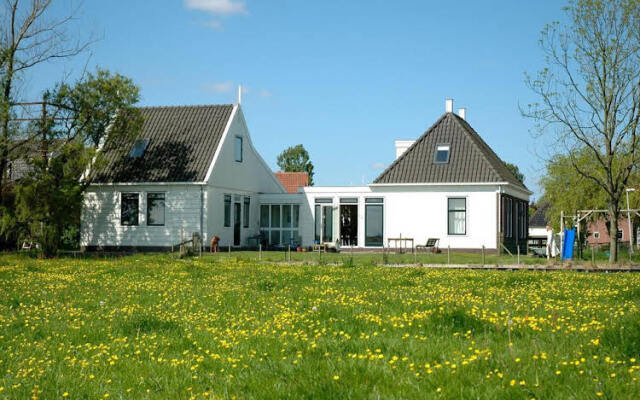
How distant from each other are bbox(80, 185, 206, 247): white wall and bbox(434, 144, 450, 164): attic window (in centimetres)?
1274

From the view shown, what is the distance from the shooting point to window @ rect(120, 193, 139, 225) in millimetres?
35781

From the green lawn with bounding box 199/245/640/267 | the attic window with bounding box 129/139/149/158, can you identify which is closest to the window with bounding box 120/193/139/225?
the attic window with bounding box 129/139/149/158

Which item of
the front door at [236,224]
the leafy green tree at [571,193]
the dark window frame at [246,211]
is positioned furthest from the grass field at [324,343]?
the leafy green tree at [571,193]

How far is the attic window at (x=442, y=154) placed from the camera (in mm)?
36562

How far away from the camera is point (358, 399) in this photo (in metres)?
5.27

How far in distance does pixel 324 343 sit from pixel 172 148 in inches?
1208

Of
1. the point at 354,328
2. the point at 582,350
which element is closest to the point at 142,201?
the point at 354,328

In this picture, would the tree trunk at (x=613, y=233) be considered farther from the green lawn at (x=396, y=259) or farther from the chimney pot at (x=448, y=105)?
the chimney pot at (x=448, y=105)

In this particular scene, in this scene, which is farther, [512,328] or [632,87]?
[632,87]

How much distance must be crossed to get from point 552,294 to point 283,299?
458 centimetres

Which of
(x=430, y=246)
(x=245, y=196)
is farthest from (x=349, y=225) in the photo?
(x=245, y=196)

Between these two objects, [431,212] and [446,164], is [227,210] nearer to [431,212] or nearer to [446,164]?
[431,212]

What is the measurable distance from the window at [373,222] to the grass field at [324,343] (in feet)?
77.4

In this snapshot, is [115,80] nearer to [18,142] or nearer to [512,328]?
[18,142]
